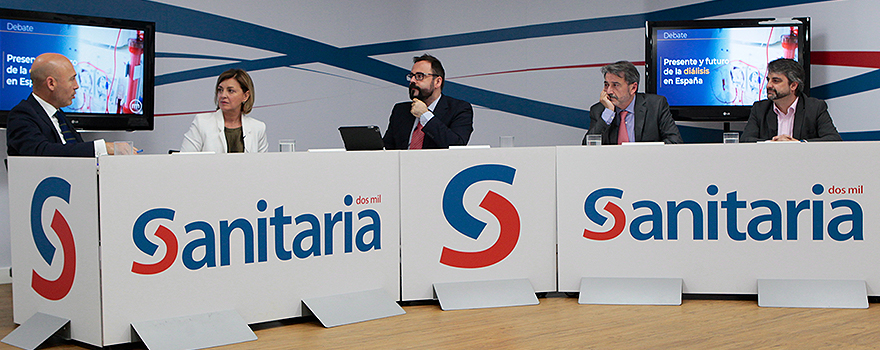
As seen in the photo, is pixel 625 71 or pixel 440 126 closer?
pixel 440 126

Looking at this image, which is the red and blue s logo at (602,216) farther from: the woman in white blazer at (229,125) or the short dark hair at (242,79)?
the short dark hair at (242,79)

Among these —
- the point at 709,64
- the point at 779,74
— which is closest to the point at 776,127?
the point at 779,74

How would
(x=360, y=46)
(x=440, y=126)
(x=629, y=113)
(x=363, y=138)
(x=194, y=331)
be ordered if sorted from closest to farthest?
(x=194, y=331) < (x=363, y=138) < (x=440, y=126) < (x=629, y=113) < (x=360, y=46)

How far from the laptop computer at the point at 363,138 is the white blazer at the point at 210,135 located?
2.71 ft

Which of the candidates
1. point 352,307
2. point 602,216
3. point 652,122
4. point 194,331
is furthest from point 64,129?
point 652,122

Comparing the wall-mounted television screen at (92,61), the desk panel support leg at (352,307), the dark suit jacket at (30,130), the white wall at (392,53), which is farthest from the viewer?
the white wall at (392,53)

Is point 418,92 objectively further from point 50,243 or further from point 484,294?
point 50,243

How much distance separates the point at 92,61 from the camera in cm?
415

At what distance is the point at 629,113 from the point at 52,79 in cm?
305

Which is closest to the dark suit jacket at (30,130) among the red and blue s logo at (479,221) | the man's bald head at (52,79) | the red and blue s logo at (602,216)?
the man's bald head at (52,79)

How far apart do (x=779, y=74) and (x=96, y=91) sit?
406 centimetres

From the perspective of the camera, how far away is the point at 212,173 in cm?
267

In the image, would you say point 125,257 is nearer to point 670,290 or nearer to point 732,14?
point 670,290

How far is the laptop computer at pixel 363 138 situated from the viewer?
3.15m
